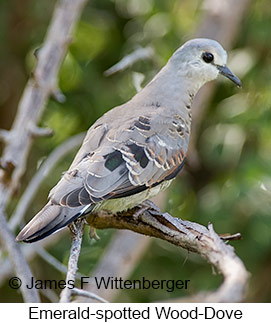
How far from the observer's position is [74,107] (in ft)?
16.8

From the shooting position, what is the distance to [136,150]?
296cm

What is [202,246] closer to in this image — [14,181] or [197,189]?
[14,181]

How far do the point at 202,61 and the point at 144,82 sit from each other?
1.56 metres

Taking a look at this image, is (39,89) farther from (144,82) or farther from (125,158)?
(144,82)

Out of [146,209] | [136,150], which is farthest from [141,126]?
[146,209]

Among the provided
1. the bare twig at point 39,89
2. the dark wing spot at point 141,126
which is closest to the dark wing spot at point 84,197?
the dark wing spot at point 141,126

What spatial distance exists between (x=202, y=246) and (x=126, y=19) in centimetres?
340

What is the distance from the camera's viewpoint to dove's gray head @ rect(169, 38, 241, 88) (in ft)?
11.1

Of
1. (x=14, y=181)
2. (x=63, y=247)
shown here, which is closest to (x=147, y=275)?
(x=63, y=247)

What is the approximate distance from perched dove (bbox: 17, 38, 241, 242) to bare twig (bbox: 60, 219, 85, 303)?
0.19ft

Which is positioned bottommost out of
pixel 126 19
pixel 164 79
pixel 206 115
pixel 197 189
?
pixel 197 189

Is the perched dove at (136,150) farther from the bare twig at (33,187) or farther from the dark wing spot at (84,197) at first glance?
the bare twig at (33,187)

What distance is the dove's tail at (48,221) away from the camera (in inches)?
95.3

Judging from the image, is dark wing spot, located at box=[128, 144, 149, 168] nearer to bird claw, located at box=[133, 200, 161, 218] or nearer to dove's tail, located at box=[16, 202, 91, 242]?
bird claw, located at box=[133, 200, 161, 218]
